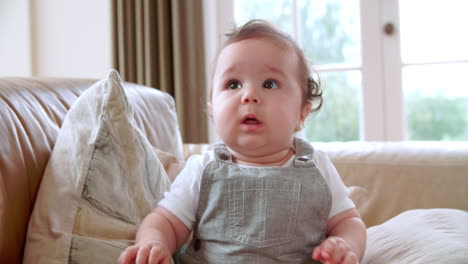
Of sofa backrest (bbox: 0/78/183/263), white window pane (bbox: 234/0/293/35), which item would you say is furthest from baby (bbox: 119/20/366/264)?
white window pane (bbox: 234/0/293/35)

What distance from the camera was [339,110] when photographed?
3162 millimetres

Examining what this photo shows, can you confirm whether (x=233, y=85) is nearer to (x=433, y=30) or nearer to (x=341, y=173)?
(x=341, y=173)

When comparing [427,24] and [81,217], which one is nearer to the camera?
[81,217]

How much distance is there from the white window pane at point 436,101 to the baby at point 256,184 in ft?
6.69

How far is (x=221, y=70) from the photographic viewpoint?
44.8 inches

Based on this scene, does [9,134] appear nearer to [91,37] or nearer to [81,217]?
[81,217]

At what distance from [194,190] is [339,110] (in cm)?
222

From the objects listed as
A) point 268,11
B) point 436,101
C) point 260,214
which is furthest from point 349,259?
point 268,11

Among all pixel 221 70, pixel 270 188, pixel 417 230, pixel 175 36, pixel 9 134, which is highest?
pixel 175 36

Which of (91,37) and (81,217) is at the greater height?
(91,37)

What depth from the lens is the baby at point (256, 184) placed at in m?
1.02

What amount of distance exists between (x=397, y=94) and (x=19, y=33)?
8.28 feet

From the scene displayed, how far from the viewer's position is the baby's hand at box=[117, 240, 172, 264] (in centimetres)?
88

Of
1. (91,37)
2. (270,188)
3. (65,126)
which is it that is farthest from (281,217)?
(91,37)
